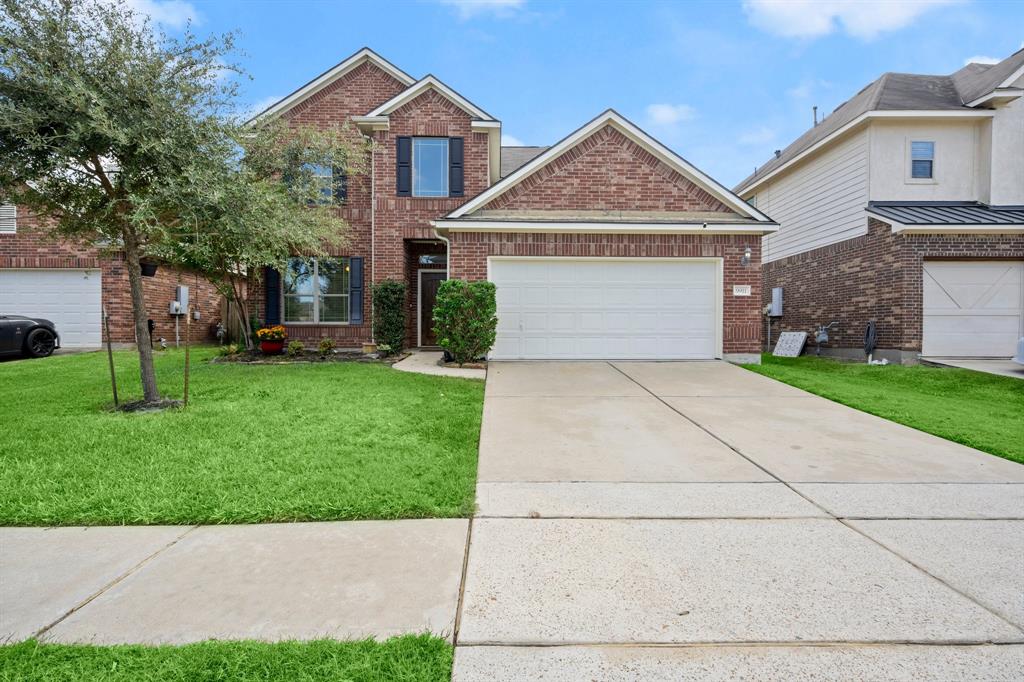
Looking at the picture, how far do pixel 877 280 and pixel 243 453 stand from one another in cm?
1405

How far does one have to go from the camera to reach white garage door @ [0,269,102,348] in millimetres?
14172

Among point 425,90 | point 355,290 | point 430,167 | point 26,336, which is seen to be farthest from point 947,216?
point 26,336

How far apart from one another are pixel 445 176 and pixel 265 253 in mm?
6996

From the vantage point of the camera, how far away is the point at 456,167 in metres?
13.3

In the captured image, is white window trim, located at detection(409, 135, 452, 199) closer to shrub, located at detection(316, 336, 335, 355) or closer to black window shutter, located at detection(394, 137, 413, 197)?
black window shutter, located at detection(394, 137, 413, 197)

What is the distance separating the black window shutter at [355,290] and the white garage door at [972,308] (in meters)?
13.7

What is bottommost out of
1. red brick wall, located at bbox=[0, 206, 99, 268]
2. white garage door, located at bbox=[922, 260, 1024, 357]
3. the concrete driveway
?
the concrete driveway

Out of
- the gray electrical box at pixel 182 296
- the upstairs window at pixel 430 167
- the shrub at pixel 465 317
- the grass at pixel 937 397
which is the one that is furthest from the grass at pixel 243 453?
the gray electrical box at pixel 182 296

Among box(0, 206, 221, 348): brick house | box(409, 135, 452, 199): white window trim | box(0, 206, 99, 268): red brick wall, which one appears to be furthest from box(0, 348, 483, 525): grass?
box(0, 206, 99, 268): red brick wall

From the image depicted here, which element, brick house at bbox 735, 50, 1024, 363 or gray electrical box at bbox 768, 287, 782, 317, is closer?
brick house at bbox 735, 50, 1024, 363

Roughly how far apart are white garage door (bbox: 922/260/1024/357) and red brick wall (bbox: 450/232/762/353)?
14.4ft

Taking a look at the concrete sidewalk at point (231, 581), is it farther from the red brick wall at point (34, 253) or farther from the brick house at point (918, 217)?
the red brick wall at point (34, 253)

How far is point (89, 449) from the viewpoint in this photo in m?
4.75

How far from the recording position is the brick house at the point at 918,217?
1163 centimetres
